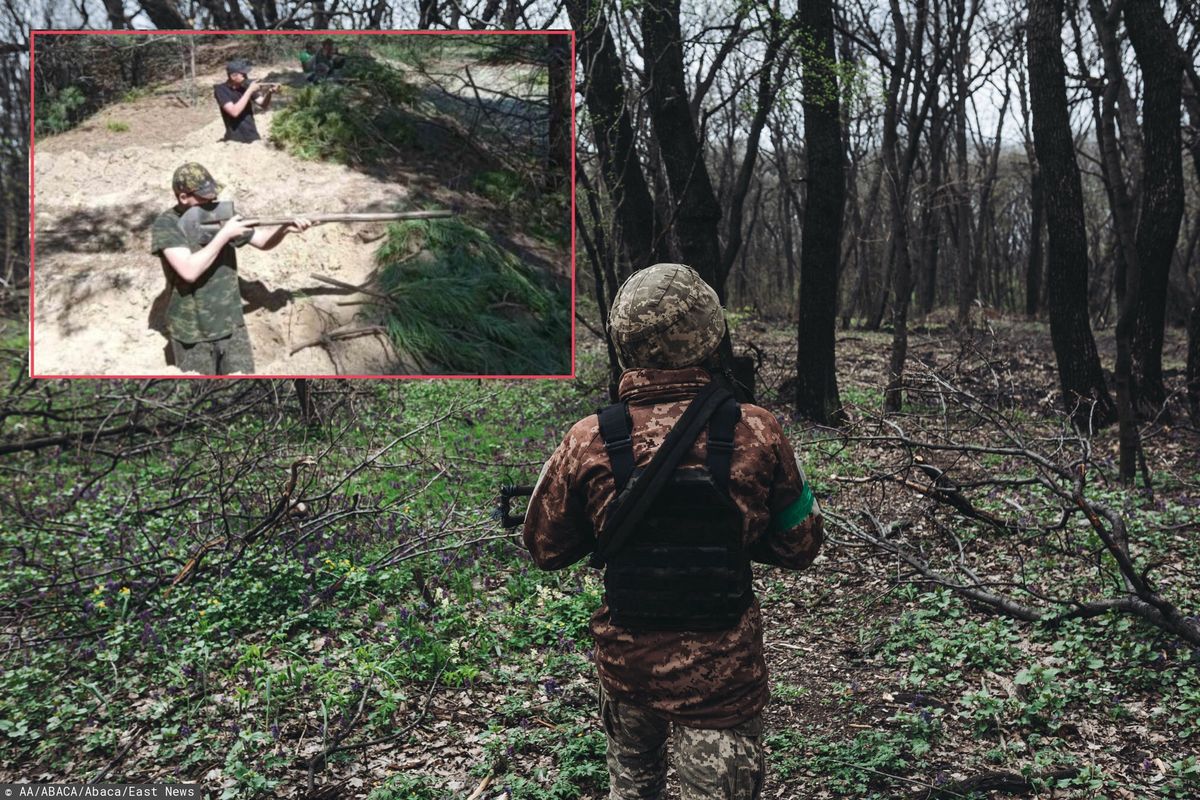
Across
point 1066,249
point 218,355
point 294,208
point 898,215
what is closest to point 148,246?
point 218,355

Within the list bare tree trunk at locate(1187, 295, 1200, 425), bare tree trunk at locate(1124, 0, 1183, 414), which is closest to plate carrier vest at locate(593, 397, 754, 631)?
bare tree trunk at locate(1187, 295, 1200, 425)

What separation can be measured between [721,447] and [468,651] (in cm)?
316

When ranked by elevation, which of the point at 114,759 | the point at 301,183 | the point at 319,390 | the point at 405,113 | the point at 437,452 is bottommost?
the point at 114,759

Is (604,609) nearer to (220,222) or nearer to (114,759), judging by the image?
(114,759)

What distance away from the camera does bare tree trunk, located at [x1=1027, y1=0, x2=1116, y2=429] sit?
32.1 ft

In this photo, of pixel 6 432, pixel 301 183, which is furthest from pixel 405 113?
pixel 6 432

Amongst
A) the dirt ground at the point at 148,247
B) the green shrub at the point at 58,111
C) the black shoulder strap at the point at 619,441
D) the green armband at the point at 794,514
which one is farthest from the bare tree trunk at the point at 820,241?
the black shoulder strap at the point at 619,441

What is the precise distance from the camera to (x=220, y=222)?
5.87m

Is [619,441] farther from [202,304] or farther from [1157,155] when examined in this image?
[1157,155]

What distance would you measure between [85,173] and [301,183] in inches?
53.1

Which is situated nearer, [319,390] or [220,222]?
[220,222]

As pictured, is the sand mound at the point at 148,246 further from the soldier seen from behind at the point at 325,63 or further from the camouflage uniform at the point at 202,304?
the soldier seen from behind at the point at 325,63

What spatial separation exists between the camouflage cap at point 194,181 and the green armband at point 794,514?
4.66 metres

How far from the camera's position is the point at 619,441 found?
8.57ft
